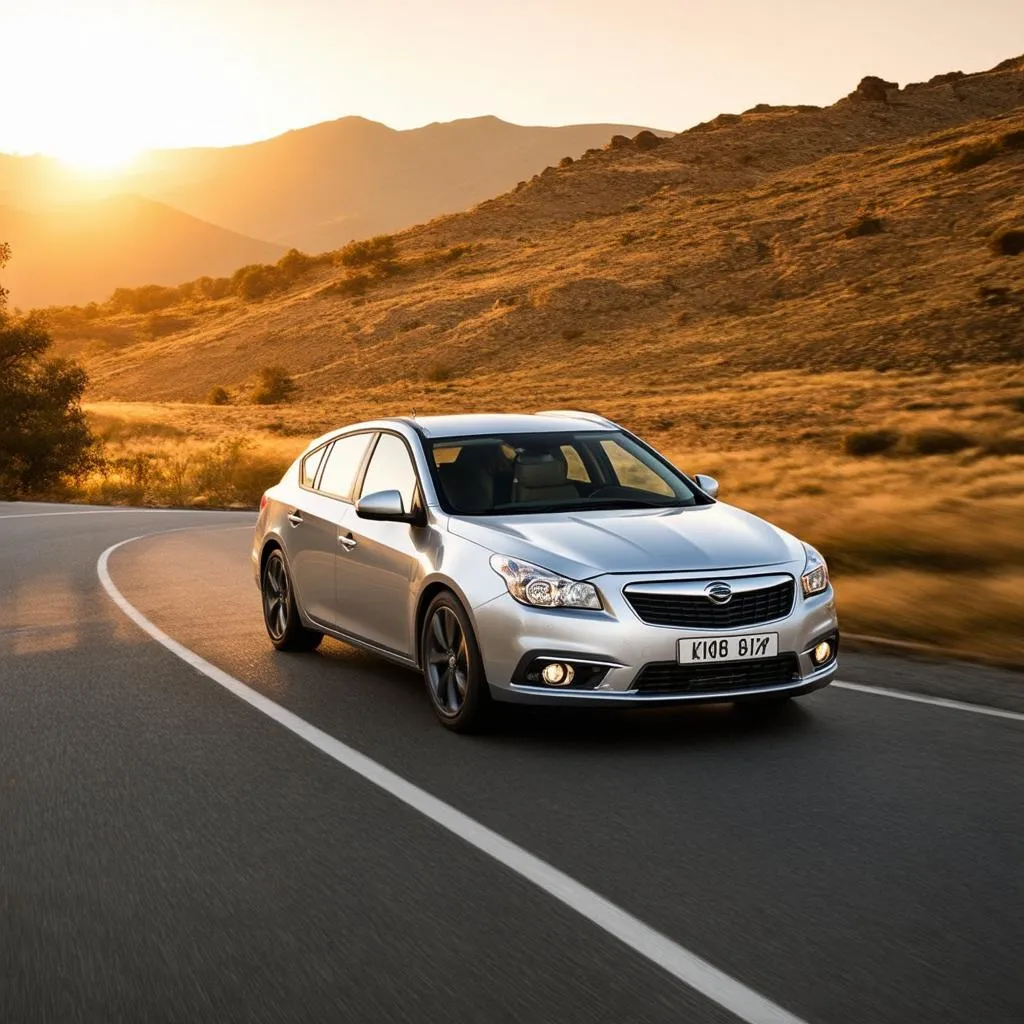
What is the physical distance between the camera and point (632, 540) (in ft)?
23.9

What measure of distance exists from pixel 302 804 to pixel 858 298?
5911 cm

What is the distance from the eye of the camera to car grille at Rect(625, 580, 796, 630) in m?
6.90

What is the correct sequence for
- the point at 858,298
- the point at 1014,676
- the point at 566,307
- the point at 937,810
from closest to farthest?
the point at 937,810 → the point at 1014,676 → the point at 858,298 → the point at 566,307

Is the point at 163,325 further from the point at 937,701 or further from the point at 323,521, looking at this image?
the point at 937,701

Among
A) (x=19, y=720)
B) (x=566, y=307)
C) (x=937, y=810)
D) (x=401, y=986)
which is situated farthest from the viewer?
(x=566, y=307)

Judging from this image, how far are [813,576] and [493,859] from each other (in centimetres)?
275

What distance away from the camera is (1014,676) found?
8867mm

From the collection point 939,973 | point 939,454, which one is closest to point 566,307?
point 939,454

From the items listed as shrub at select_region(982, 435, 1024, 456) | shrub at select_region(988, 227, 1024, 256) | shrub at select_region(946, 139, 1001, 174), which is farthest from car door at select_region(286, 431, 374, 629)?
shrub at select_region(946, 139, 1001, 174)

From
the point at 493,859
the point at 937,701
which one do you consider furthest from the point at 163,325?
the point at 493,859

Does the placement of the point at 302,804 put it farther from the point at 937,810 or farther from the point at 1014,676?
the point at 1014,676

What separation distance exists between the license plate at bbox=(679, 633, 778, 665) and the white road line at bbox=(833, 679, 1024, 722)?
4.59ft

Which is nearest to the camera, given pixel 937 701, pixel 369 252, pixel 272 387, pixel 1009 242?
pixel 937 701

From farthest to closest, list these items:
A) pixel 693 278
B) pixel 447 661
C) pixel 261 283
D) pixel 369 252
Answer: pixel 261 283 < pixel 369 252 < pixel 693 278 < pixel 447 661
